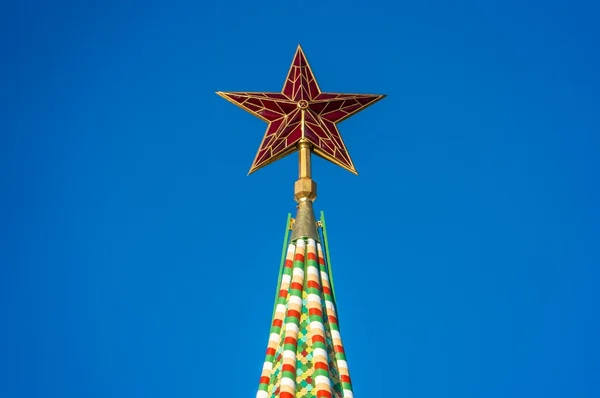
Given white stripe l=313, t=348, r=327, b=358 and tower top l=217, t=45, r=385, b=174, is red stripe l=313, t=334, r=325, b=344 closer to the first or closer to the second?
white stripe l=313, t=348, r=327, b=358

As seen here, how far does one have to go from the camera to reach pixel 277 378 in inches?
562

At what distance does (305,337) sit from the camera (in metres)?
14.6

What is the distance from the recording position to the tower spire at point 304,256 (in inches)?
556

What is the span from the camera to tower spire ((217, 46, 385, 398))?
1412 centimetres

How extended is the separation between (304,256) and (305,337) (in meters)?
1.56

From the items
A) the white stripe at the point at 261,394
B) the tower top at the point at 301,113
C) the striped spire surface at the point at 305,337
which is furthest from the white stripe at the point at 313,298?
the tower top at the point at 301,113

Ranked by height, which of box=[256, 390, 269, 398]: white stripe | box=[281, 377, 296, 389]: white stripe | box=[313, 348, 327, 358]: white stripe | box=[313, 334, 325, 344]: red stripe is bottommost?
box=[281, 377, 296, 389]: white stripe

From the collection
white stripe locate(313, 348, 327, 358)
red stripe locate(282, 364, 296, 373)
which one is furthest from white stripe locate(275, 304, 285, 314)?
red stripe locate(282, 364, 296, 373)

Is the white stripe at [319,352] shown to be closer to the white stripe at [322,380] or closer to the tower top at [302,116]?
the white stripe at [322,380]

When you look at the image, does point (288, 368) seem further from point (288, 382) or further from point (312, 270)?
point (312, 270)

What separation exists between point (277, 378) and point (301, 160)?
440 cm

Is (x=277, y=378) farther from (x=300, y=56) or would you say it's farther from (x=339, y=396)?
(x=300, y=56)

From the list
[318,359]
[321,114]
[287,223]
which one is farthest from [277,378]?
[321,114]

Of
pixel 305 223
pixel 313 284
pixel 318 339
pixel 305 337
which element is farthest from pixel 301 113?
pixel 318 339
